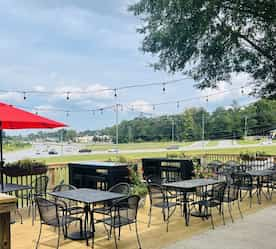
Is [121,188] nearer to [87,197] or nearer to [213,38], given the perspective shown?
[87,197]

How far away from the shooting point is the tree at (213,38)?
6367mm

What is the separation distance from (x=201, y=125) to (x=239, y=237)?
16.8 metres

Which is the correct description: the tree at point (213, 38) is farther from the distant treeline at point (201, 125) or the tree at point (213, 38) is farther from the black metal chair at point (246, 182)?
the distant treeline at point (201, 125)

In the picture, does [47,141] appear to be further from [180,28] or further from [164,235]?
[164,235]

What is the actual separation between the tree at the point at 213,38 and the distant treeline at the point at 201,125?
9493 millimetres

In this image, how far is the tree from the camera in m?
6.37

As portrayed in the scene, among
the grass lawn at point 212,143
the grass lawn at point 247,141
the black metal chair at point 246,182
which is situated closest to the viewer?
the black metal chair at point 246,182

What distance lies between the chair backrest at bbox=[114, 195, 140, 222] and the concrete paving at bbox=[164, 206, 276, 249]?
622mm

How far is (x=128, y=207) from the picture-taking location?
13.6ft

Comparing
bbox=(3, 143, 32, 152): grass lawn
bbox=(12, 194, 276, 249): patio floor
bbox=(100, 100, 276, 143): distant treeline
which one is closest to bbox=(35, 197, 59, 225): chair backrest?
bbox=(12, 194, 276, 249): patio floor

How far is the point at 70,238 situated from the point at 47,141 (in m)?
8.86

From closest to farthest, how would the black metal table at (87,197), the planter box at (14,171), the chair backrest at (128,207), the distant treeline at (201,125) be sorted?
the chair backrest at (128,207) → the black metal table at (87,197) → the planter box at (14,171) → the distant treeline at (201,125)

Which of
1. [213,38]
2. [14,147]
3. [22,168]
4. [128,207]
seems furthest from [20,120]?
[14,147]

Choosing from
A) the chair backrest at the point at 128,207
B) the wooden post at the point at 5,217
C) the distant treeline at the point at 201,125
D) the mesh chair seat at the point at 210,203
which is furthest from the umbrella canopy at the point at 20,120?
the distant treeline at the point at 201,125
